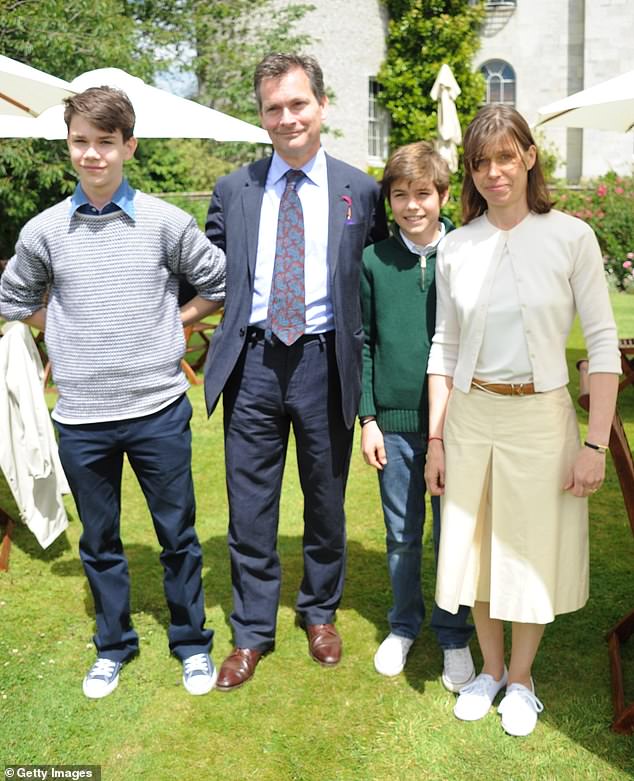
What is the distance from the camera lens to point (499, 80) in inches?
790

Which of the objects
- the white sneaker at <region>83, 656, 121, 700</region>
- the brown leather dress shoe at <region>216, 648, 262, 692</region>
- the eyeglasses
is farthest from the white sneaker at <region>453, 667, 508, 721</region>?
the eyeglasses

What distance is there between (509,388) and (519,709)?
1.12 meters

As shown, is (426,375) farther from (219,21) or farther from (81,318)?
(219,21)

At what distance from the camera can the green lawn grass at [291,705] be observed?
2.78 m

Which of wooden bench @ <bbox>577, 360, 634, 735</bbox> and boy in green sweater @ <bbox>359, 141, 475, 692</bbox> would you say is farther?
boy in green sweater @ <bbox>359, 141, 475, 692</bbox>

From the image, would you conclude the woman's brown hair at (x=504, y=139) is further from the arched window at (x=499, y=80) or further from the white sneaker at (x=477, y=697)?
the arched window at (x=499, y=80)

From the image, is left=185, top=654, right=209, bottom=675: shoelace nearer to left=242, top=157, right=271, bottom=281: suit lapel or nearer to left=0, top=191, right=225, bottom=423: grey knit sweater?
left=0, top=191, right=225, bottom=423: grey knit sweater

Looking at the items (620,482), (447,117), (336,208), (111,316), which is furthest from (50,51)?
(447,117)

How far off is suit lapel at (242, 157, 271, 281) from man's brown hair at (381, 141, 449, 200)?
46cm

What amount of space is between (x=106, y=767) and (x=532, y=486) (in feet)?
5.44

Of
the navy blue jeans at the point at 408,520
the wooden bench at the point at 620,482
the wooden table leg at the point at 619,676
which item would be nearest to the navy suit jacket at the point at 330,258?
the navy blue jeans at the point at 408,520

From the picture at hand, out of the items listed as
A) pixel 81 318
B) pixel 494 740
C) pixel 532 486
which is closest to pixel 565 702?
pixel 494 740

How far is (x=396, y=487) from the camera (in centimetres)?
323

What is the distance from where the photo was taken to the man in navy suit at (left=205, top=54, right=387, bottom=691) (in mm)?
3072
